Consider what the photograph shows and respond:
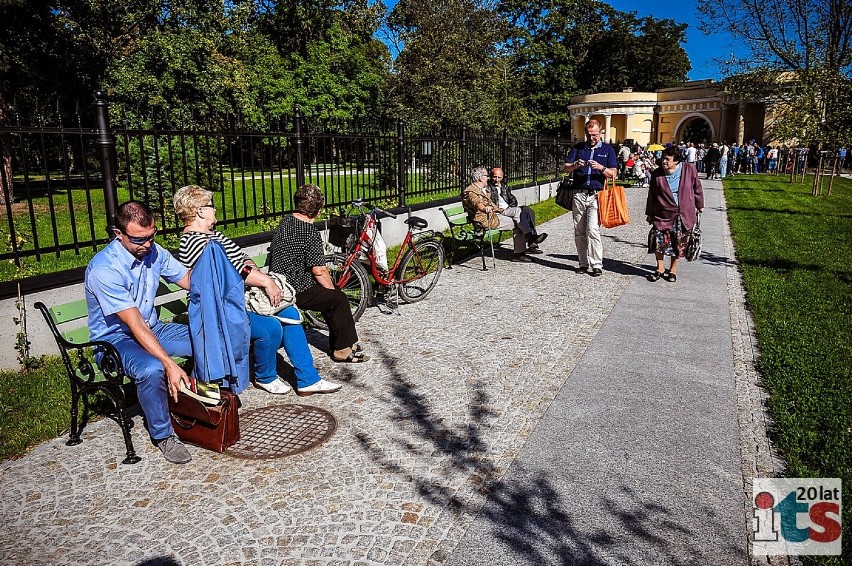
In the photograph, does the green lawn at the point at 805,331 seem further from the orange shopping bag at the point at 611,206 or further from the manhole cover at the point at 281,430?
the manhole cover at the point at 281,430

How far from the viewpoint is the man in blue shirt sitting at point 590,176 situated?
8.55 meters

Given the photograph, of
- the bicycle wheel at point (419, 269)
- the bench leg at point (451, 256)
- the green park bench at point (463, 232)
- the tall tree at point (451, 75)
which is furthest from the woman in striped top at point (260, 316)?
the tall tree at point (451, 75)

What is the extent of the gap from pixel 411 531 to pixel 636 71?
7314cm

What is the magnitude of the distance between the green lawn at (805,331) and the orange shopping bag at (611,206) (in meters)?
1.94

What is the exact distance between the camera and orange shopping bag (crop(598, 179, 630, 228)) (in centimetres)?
880

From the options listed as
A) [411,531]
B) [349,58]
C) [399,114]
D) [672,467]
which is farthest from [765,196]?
[349,58]

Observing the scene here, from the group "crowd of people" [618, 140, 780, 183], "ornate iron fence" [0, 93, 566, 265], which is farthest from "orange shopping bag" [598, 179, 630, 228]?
"crowd of people" [618, 140, 780, 183]

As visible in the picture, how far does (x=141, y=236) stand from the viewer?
3811 mm

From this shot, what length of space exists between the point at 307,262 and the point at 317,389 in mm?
1131

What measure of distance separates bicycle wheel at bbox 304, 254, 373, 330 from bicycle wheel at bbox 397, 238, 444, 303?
3.09ft

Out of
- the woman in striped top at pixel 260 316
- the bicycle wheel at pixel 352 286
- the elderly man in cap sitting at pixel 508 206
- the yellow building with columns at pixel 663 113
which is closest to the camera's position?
the woman in striped top at pixel 260 316

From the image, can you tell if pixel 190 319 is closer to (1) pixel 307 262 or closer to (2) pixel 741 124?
(1) pixel 307 262

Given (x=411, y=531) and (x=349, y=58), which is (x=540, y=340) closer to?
(x=411, y=531)

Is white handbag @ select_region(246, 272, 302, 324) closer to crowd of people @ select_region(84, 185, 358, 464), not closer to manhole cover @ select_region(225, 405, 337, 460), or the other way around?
crowd of people @ select_region(84, 185, 358, 464)
